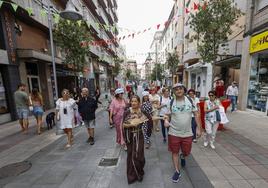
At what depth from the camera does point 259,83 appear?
8.17m

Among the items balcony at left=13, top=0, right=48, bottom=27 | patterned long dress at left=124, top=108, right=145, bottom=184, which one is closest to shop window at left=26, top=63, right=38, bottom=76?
balcony at left=13, top=0, right=48, bottom=27

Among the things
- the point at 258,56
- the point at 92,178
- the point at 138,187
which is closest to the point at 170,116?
the point at 138,187

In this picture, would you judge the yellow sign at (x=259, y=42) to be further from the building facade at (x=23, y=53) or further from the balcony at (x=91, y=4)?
the balcony at (x=91, y=4)

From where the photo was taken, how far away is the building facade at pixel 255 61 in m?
7.59

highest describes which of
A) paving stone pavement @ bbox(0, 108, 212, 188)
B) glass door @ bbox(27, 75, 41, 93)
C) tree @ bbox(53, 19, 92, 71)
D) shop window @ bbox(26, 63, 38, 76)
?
tree @ bbox(53, 19, 92, 71)

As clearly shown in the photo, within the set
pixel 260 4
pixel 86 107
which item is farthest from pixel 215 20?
pixel 86 107

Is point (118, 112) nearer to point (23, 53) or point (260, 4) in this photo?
point (23, 53)

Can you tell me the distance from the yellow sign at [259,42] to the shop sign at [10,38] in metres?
12.7

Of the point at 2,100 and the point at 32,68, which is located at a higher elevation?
the point at 32,68

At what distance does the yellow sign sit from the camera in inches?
281

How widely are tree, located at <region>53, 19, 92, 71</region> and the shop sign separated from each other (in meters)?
2.22

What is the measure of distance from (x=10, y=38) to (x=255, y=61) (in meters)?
13.3

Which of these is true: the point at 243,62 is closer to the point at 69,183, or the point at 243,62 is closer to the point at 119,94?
the point at 119,94

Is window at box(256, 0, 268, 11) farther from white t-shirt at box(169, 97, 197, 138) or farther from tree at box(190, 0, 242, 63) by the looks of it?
white t-shirt at box(169, 97, 197, 138)
